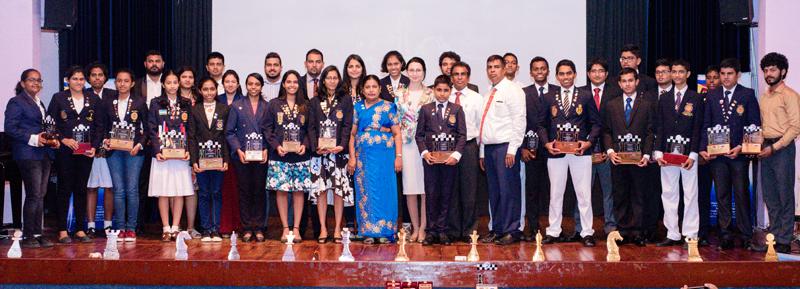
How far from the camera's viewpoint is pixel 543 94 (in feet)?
19.4

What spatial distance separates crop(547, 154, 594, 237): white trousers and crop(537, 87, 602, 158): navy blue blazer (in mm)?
69

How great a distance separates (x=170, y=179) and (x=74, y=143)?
69 cm

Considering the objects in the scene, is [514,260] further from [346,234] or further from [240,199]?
[240,199]

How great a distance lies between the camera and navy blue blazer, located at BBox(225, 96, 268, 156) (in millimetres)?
5883

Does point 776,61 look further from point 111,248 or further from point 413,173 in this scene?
point 111,248

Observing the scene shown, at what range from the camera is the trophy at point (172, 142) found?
5898 mm

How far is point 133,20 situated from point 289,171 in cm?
334

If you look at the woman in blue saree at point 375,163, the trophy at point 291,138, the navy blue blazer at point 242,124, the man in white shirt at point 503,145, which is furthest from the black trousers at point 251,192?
the man in white shirt at point 503,145

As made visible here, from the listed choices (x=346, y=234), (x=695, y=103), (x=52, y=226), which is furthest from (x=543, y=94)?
(x=52, y=226)

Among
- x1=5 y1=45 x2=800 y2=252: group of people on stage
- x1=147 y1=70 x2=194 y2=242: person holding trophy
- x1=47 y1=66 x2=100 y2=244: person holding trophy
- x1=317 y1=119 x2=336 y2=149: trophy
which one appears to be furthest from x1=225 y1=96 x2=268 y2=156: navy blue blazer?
x1=47 y1=66 x2=100 y2=244: person holding trophy

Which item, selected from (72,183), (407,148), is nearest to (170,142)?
(72,183)

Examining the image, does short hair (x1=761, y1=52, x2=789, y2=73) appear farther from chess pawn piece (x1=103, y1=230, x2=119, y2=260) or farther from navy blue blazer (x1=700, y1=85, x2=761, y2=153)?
chess pawn piece (x1=103, y1=230, x2=119, y2=260)

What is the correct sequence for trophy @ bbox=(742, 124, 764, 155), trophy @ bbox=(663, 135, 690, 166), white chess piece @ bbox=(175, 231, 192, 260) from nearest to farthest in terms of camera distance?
white chess piece @ bbox=(175, 231, 192, 260) → trophy @ bbox=(742, 124, 764, 155) → trophy @ bbox=(663, 135, 690, 166)

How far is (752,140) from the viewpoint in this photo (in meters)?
5.37
